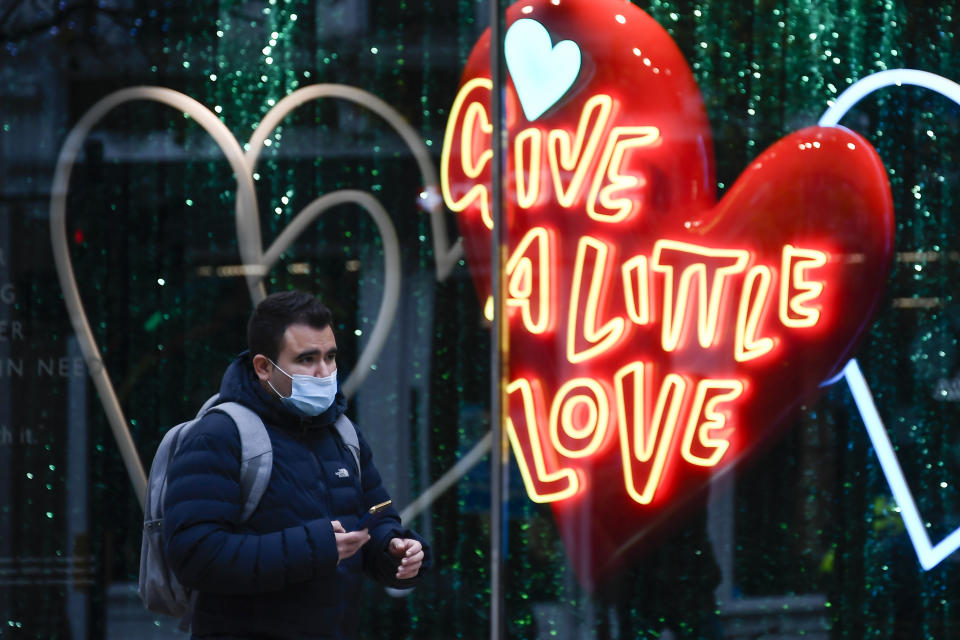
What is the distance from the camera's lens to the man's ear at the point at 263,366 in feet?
9.83

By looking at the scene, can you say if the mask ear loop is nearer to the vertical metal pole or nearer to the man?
the man

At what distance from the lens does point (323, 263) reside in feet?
15.2

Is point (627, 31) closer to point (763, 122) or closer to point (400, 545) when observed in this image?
point (763, 122)

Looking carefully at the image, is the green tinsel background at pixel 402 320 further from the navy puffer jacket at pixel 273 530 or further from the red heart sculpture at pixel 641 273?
the navy puffer jacket at pixel 273 530

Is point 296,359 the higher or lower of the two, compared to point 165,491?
higher

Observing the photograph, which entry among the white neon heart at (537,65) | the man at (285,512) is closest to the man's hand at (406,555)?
the man at (285,512)

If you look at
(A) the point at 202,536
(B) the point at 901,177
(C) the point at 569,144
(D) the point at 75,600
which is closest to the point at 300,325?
(A) the point at 202,536

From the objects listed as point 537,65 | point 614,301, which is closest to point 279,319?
point 614,301

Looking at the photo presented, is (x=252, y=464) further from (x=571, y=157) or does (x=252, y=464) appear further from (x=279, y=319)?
(x=571, y=157)

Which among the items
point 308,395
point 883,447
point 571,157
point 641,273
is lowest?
point 883,447

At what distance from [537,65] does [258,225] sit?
1227 mm

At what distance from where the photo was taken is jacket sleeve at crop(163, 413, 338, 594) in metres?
2.71

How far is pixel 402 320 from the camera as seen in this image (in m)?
4.62

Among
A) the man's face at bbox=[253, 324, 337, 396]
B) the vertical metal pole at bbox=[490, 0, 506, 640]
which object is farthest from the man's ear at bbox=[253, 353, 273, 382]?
the vertical metal pole at bbox=[490, 0, 506, 640]
